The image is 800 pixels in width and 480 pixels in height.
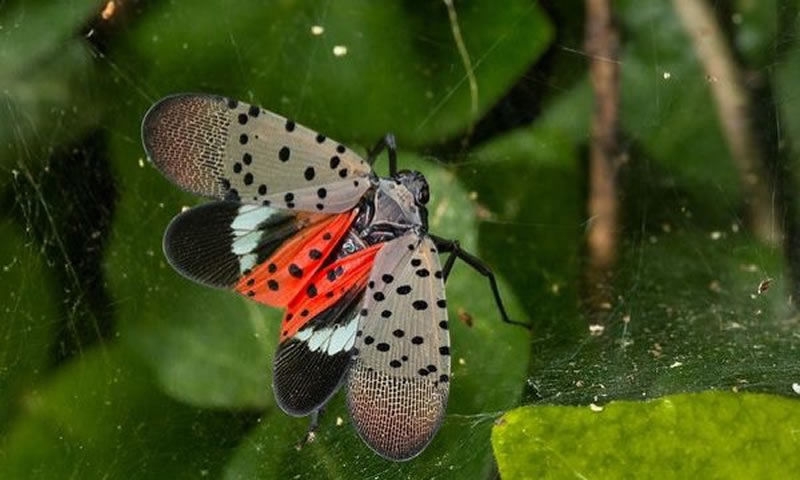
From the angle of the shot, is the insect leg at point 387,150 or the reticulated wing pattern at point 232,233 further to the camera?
the insect leg at point 387,150

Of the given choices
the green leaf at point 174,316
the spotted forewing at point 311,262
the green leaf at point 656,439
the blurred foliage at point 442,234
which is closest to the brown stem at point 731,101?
the blurred foliage at point 442,234

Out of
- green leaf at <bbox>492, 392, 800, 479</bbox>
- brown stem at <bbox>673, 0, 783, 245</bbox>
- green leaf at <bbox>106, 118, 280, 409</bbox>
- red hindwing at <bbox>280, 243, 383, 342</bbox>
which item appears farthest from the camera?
brown stem at <bbox>673, 0, 783, 245</bbox>

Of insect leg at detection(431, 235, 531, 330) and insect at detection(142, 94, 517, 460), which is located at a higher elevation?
insect at detection(142, 94, 517, 460)

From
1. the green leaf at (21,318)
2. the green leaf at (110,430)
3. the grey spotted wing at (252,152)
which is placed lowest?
the green leaf at (110,430)

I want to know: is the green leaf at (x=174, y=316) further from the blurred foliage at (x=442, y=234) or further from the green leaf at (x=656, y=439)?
the green leaf at (x=656, y=439)

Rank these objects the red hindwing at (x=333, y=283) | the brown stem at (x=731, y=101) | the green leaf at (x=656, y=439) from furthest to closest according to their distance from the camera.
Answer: the brown stem at (x=731, y=101) → the red hindwing at (x=333, y=283) → the green leaf at (x=656, y=439)

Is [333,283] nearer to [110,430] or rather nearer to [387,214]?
[387,214]

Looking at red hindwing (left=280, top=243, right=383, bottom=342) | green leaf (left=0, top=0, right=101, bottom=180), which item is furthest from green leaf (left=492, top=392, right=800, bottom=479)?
green leaf (left=0, top=0, right=101, bottom=180)

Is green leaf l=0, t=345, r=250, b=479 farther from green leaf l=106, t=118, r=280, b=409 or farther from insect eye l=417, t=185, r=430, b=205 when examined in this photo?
insect eye l=417, t=185, r=430, b=205
